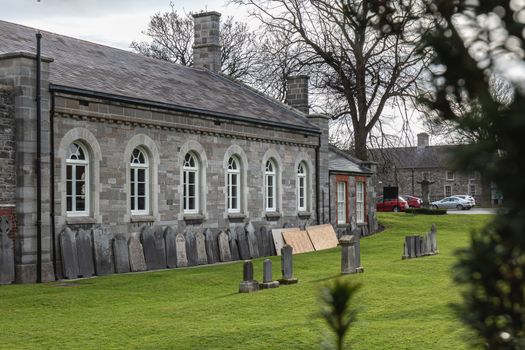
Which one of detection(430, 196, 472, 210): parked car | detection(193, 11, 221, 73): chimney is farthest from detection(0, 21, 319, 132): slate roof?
detection(430, 196, 472, 210): parked car

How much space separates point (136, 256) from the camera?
805 inches

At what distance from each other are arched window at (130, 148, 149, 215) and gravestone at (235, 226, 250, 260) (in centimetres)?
392

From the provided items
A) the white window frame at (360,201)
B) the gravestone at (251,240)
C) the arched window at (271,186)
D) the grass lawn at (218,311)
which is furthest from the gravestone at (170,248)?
the white window frame at (360,201)

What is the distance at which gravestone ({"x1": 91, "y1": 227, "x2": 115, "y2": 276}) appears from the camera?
760 inches

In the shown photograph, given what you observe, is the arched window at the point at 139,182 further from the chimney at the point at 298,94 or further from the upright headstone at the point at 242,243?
the chimney at the point at 298,94

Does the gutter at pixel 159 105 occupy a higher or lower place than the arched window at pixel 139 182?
higher

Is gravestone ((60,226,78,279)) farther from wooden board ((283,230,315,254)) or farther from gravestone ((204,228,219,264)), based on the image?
wooden board ((283,230,315,254))

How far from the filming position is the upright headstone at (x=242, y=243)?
24.6m

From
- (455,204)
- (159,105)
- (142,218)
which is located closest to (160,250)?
(142,218)

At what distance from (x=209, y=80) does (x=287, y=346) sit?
21.1 m

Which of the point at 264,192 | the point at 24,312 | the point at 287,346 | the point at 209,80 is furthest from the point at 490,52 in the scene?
the point at 209,80

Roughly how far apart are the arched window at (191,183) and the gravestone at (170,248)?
1.92 m

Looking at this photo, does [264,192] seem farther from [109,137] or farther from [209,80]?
[109,137]

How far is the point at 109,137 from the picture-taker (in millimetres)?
20297
